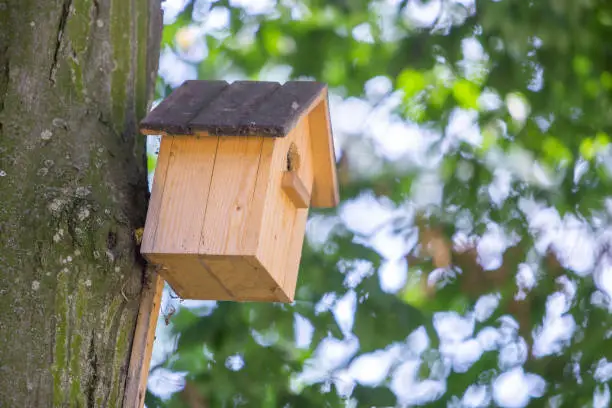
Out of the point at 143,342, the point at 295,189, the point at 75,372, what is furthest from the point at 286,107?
the point at 75,372

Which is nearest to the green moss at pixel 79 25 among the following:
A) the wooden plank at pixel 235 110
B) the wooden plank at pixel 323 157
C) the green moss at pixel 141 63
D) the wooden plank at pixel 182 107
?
the green moss at pixel 141 63

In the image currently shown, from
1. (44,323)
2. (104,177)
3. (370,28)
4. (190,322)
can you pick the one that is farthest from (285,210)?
(370,28)

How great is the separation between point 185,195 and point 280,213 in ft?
0.85

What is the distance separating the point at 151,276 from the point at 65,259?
0.22 m

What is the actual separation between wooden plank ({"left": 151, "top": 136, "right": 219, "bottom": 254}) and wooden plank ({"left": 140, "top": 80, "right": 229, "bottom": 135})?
0.06m

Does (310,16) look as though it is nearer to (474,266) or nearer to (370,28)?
(370,28)

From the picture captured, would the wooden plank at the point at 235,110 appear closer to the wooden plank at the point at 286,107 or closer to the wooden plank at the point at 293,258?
the wooden plank at the point at 286,107

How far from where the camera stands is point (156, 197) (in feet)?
6.16

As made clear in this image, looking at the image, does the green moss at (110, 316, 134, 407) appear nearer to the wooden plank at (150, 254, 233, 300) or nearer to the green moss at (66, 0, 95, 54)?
the wooden plank at (150, 254, 233, 300)

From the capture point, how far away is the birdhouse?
1.82 m

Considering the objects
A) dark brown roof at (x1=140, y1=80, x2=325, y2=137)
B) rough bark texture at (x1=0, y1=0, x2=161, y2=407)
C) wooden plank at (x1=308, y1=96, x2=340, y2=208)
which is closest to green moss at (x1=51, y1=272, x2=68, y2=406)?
rough bark texture at (x1=0, y1=0, x2=161, y2=407)

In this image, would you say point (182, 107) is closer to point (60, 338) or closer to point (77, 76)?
point (77, 76)

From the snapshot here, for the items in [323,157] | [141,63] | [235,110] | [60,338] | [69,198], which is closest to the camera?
[60,338]

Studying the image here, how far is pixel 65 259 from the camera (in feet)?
5.65
